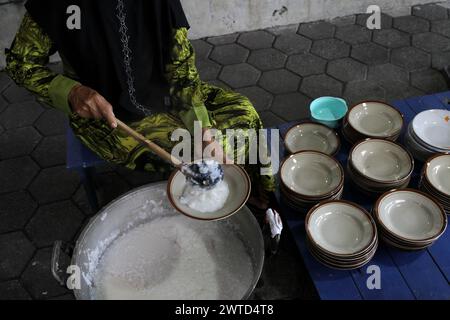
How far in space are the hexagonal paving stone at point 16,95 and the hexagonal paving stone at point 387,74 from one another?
3119 millimetres

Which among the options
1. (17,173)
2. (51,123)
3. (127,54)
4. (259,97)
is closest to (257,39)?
Result: (259,97)

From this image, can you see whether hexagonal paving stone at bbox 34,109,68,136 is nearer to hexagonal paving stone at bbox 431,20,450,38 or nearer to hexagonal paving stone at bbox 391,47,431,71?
hexagonal paving stone at bbox 391,47,431,71

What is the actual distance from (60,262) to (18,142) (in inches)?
75.3

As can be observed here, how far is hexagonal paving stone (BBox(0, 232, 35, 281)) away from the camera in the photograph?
8.45 feet

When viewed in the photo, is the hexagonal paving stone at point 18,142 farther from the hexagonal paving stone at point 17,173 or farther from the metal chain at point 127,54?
the metal chain at point 127,54

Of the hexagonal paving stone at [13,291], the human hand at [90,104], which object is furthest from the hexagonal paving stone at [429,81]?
the hexagonal paving stone at [13,291]

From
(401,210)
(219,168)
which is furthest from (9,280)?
(401,210)

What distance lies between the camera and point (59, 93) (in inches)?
81.2

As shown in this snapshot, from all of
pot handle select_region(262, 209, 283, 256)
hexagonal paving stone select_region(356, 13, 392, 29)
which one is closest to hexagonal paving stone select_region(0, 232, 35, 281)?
pot handle select_region(262, 209, 283, 256)

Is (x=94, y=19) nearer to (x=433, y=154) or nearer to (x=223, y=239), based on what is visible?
(x=223, y=239)

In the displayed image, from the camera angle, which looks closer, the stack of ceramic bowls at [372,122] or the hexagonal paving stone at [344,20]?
the stack of ceramic bowls at [372,122]

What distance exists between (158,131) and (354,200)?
44.1 inches

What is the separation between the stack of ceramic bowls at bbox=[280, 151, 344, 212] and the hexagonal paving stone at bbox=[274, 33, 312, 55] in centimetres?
218

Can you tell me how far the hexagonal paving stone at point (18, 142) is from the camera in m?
3.31
